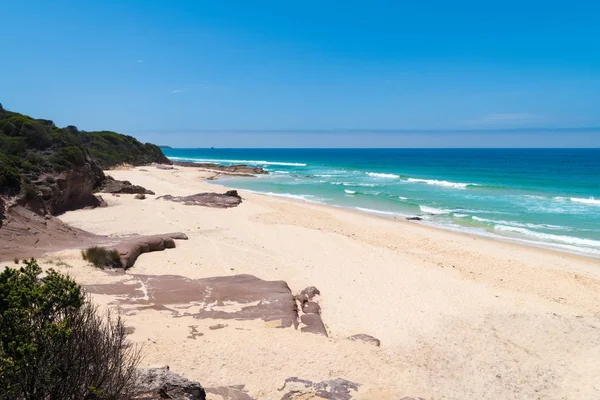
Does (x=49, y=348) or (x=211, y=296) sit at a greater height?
(x=49, y=348)

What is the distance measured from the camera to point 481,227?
24.9 meters

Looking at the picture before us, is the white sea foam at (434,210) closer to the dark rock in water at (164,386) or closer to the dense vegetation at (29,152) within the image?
the dense vegetation at (29,152)

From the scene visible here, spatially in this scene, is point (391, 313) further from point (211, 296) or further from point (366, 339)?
point (211, 296)

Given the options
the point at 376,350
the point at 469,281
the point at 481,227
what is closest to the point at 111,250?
the point at 376,350

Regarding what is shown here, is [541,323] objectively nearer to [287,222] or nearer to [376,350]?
Answer: [376,350]

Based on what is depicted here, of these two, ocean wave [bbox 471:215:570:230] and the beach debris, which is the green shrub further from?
ocean wave [bbox 471:215:570:230]

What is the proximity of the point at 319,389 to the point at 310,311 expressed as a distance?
12.5 ft

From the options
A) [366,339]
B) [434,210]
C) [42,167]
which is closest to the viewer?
[366,339]

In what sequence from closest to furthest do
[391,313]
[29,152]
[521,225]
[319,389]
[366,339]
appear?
[319,389] < [366,339] < [391,313] < [29,152] < [521,225]

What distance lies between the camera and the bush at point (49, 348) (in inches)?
139

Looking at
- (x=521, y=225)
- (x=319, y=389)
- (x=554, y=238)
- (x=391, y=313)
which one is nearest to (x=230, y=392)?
(x=319, y=389)

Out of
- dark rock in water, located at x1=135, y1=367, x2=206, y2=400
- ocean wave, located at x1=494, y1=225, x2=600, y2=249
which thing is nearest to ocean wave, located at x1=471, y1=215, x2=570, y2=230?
ocean wave, located at x1=494, y1=225, x2=600, y2=249

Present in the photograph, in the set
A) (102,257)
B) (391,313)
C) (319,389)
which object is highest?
(102,257)

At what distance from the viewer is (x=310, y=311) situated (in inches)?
397
